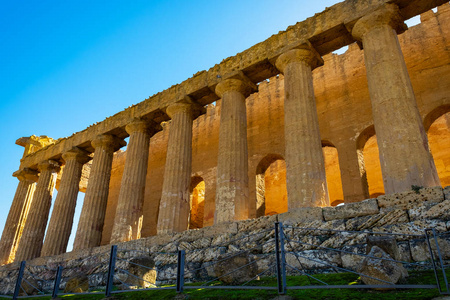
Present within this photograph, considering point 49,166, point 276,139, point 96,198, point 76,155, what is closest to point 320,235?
point 276,139

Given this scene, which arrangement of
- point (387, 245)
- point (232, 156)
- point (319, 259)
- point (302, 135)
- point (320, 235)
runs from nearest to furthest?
point (387, 245)
point (319, 259)
point (320, 235)
point (302, 135)
point (232, 156)

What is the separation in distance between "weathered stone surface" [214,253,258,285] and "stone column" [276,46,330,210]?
3759mm

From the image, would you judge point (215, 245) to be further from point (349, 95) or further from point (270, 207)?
point (270, 207)

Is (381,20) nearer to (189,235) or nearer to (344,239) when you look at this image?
(344,239)

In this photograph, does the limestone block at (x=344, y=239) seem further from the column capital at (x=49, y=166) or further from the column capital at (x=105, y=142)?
the column capital at (x=49, y=166)

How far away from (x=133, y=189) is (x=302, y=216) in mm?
8200

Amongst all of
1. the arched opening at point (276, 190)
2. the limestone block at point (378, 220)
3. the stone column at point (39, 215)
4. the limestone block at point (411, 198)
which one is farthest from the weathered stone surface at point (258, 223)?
the stone column at point (39, 215)

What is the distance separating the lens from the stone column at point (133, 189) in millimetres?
14797

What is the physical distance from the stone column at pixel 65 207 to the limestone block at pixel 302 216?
1172 centimetres

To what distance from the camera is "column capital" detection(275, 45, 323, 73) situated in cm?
1298

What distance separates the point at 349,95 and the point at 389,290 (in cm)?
1259

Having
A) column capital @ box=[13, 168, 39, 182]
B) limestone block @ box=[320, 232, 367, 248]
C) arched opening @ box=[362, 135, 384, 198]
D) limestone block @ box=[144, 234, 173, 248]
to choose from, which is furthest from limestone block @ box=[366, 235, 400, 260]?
column capital @ box=[13, 168, 39, 182]

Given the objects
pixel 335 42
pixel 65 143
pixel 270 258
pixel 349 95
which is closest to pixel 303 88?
pixel 335 42

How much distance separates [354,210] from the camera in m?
8.91
